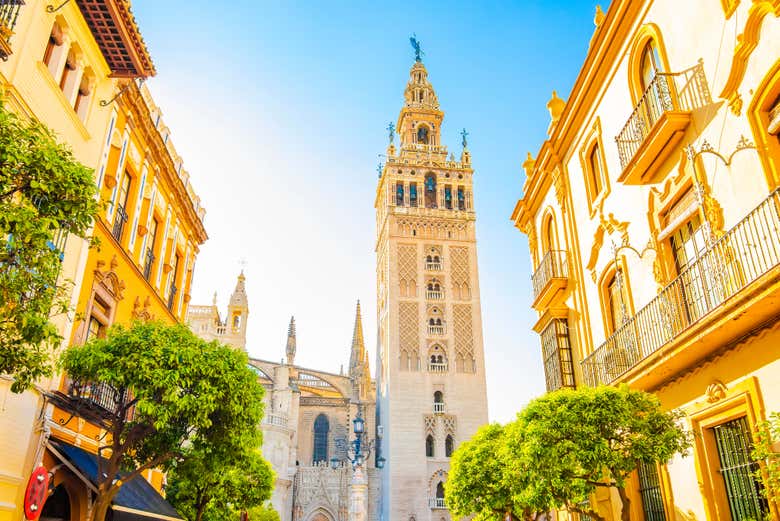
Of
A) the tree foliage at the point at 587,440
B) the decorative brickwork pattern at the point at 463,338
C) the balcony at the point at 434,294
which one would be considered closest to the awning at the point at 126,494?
the tree foliage at the point at 587,440

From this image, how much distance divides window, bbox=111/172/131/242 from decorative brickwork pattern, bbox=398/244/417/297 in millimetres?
32140

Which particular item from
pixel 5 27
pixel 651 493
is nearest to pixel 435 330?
pixel 651 493

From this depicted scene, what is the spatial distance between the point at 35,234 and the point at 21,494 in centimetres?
569

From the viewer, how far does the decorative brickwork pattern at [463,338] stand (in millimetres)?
44094

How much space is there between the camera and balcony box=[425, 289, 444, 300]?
150 ft

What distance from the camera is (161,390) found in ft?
33.0

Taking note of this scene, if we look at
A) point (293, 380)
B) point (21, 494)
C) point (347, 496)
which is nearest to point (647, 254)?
point (21, 494)

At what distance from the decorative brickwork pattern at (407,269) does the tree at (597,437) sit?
121 feet

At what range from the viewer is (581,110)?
43.9 ft

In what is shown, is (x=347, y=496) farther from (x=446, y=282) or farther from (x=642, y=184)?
(x=642, y=184)

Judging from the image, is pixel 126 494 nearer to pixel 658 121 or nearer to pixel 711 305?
pixel 711 305

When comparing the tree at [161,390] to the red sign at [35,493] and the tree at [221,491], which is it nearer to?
the red sign at [35,493]

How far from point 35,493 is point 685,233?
10.1 metres

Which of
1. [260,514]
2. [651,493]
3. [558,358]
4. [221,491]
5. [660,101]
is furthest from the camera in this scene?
[260,514]
